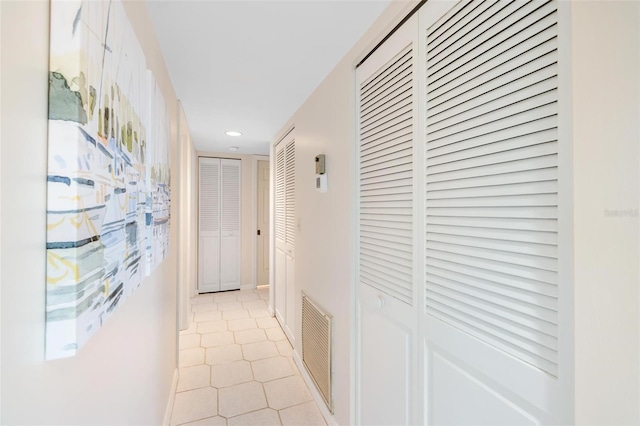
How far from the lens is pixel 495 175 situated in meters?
0.85

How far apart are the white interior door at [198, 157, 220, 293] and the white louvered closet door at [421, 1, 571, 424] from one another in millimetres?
4274

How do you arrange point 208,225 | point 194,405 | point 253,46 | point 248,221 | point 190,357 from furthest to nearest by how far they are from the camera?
point 248,221 < point 208,225 < point 190,357 < point 194,405 < point 253,46

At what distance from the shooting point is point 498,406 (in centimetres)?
84

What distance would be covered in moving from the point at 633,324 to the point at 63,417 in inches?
48.2

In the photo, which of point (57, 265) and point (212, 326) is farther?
point (212, 326)

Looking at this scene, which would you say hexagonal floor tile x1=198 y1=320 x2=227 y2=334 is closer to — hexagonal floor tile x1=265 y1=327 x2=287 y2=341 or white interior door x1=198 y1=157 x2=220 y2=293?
hexagonal floor tile x1=265 y1=327 x2=287 y2=341

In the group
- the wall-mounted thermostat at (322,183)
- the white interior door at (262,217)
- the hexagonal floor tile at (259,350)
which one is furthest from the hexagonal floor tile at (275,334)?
the wall-mounted thermostat at (322,183)

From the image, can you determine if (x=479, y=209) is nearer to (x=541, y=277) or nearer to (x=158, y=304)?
(x=541, y=277)

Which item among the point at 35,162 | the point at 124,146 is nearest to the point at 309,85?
the point at 124,146

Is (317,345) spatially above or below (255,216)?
below

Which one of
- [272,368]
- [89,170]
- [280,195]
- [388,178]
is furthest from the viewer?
[280,195]

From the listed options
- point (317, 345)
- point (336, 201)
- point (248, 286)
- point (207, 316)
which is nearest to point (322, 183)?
point (336, 201)

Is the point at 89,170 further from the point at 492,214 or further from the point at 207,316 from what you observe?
the point at 207,316

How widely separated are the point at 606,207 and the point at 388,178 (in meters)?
0.80
